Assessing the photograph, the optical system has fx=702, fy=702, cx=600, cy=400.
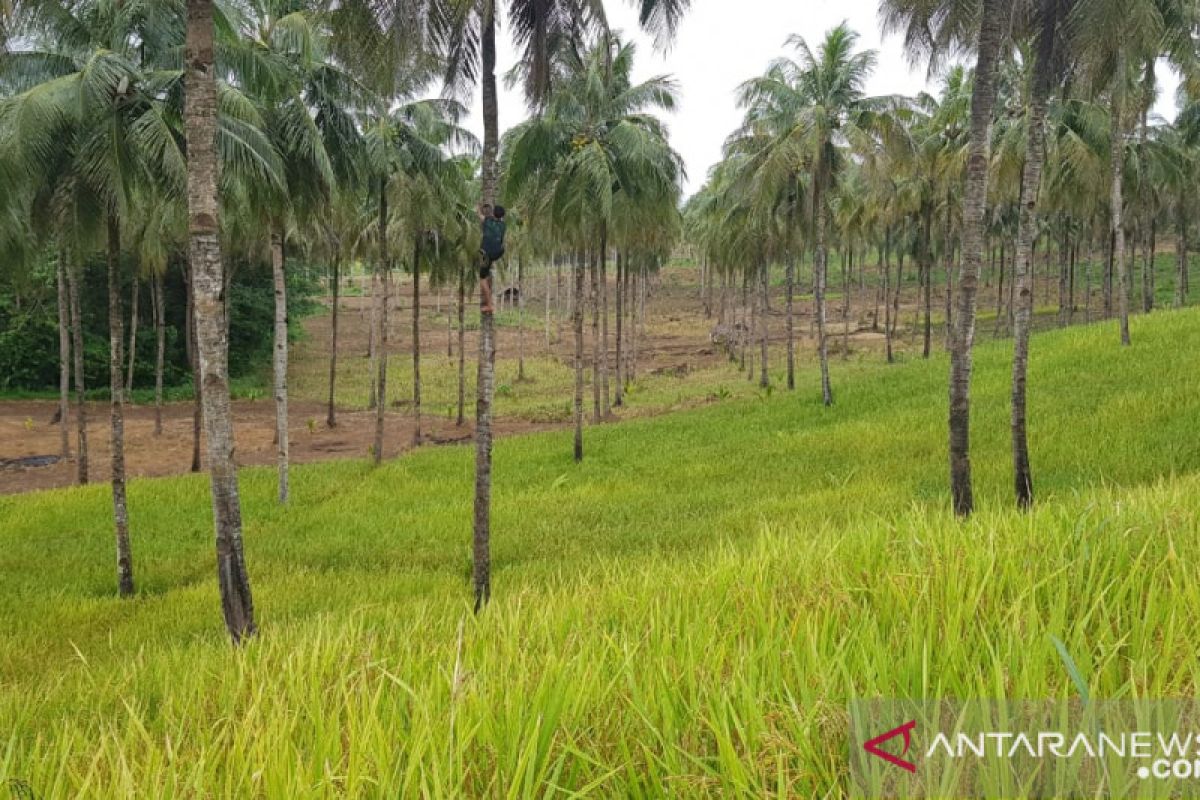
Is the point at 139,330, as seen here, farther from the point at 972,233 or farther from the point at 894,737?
the point at 894,737

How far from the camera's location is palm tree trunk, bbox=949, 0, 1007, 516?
29.3 ft

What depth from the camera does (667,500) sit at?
13641mm

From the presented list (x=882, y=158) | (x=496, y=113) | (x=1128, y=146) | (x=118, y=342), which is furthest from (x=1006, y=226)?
(x=118, y=342)

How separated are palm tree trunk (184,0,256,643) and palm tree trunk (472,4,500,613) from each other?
8.78ft

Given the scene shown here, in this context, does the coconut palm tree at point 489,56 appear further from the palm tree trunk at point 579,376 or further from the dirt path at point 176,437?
the dirt path at point 176,437

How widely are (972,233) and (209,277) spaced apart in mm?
9069

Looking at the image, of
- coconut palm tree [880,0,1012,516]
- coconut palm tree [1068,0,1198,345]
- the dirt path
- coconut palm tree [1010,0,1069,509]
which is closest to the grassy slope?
coconut palm tree [1010,0,1069,509]

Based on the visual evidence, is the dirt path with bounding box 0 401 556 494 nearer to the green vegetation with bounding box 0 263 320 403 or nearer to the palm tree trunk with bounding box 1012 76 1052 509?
the green vegetation with bounding box 0 263 320 403

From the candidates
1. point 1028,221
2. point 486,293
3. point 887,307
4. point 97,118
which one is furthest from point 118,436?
point 887,307

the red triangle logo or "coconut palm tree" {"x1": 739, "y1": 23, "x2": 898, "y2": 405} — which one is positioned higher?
"coconut palm tree" {"x1": 739, "y1": 23, "x2": 898, "y2": 405}

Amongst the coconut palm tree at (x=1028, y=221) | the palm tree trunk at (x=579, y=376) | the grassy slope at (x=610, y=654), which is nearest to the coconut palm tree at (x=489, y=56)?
the grassy slope at (x=610, y=654)

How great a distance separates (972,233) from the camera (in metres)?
9.17

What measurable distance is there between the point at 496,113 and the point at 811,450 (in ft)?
35.5

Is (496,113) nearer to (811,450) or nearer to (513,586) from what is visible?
(513,586)
